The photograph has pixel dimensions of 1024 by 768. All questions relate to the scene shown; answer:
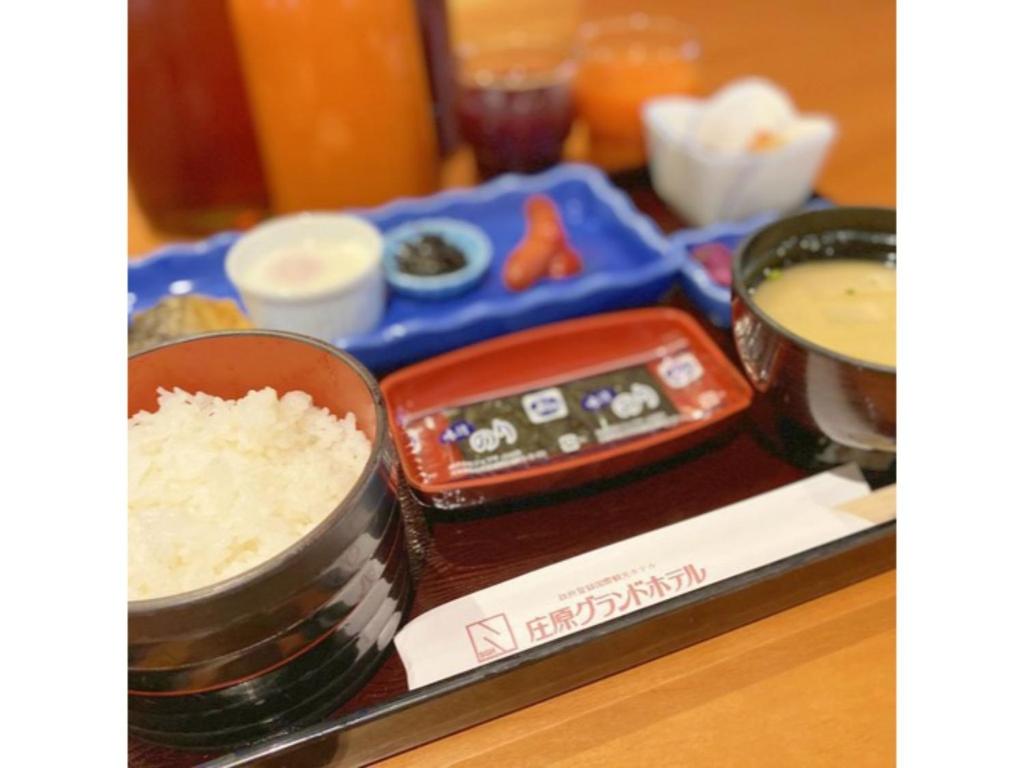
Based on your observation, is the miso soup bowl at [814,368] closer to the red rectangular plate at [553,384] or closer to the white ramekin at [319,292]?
the red rectangular plate at [553,384]

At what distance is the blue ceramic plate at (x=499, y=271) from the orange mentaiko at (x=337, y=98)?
0.14 metres

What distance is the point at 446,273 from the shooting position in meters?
1.70

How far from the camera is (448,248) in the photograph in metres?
1.74

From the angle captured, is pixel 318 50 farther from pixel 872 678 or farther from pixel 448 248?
pixel 872 678

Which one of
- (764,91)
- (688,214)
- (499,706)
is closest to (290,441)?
(499,706)

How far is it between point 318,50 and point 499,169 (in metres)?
0.58

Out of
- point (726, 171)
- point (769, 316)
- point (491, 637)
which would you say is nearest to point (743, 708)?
point (491, 637)

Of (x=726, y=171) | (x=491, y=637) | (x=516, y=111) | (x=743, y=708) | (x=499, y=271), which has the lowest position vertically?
(x=743, y=708)

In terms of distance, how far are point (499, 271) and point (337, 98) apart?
1.74 feet

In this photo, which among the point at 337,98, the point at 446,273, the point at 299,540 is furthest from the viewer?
the point at 337,98

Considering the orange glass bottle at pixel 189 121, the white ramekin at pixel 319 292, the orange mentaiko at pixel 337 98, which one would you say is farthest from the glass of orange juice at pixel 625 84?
the orange glass bottle at pixel 189 121

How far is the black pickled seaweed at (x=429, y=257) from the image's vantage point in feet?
5.59

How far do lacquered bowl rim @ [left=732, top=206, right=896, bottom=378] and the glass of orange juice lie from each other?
31.5 inches

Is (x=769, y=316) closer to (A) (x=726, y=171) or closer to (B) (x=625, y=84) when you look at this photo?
(A) (x=726, y=171)
